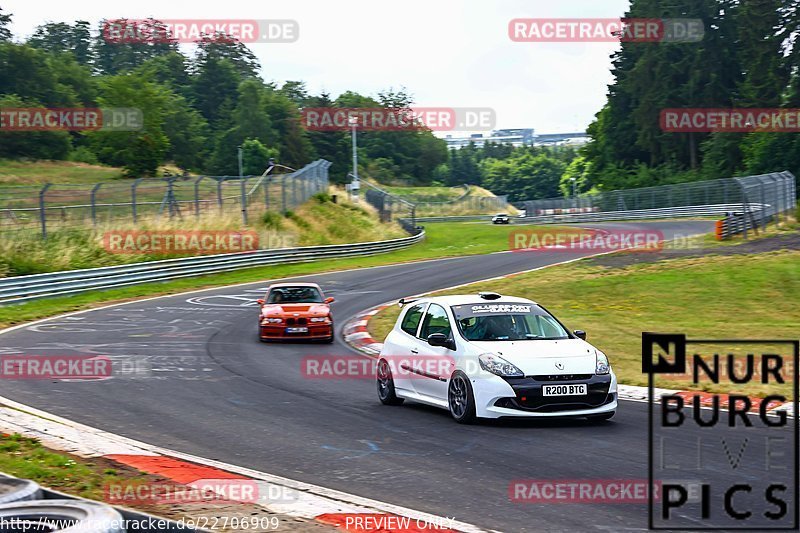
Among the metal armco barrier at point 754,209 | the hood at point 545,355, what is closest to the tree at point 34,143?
the metal armco barrier at point 754,209

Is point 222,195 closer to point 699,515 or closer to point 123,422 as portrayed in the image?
point 123,422

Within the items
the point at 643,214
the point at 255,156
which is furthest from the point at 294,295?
→ the point at 255,156

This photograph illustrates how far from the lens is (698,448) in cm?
927

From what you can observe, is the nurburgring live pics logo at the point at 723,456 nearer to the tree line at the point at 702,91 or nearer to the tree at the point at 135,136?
the tree at the point at 135,136

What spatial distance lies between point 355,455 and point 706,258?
86.6 feet

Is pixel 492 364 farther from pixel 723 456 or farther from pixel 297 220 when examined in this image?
pixel 297 220

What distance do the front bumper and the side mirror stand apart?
1021 millimetres

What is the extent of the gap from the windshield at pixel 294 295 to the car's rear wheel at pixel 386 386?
9.32m

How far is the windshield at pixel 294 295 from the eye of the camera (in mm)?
22297

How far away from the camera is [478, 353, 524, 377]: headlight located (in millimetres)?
10750

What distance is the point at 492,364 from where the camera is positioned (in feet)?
35.7

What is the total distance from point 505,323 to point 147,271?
24852mm

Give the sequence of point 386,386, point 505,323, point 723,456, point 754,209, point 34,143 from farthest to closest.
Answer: point 34,143
point 754,209
point 386,386
point 505,323
point 723,456

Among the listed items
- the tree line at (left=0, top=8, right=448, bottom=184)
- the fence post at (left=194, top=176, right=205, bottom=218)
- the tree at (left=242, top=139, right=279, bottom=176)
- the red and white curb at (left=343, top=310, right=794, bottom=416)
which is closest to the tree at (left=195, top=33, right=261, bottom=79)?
the tree line at (left=0, top=8, right=448, bottom=184)
